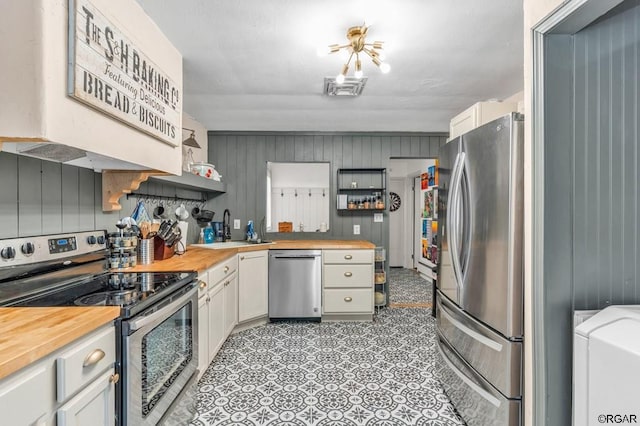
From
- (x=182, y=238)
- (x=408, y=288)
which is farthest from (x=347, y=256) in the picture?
(x=408, y=288)

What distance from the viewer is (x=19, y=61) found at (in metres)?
1.07

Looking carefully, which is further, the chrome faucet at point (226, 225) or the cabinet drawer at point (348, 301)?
the chrome faucet at point (226, 225)

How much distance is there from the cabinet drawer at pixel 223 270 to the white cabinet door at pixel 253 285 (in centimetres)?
16

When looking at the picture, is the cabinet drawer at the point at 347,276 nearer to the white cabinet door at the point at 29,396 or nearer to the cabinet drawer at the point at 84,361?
the cabinet drawer at the point at 84,361

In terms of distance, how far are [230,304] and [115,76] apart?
202 centimetres

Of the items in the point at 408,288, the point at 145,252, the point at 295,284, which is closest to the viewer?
the point at 145,252

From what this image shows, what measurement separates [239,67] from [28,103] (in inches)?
68.8

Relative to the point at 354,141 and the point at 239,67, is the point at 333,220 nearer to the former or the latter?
the point at 354,141

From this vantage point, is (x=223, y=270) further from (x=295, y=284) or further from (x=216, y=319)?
(x=295, y=284)

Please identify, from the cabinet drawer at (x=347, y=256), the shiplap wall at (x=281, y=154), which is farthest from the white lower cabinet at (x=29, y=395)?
the shiplap wall at (x=281, y=154)

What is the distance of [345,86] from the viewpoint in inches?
116

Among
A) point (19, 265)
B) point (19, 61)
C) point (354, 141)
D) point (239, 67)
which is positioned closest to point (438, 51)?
point (239, 67)

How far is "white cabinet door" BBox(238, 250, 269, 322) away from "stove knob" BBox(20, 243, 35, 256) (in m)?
1.76

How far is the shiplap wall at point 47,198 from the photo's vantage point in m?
1.44
